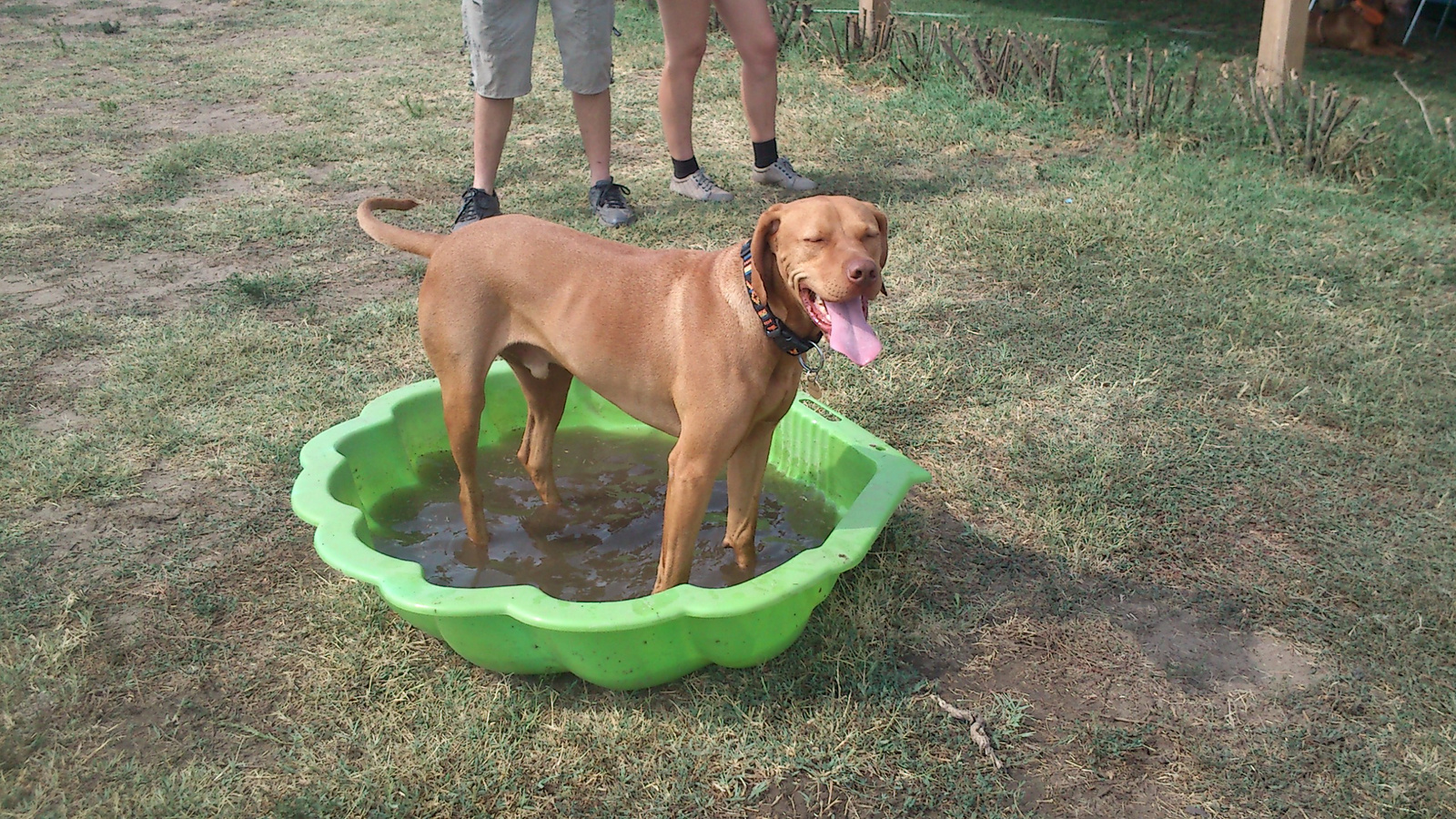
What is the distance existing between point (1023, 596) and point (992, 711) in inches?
21.5

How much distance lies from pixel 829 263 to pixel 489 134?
3.54 metres

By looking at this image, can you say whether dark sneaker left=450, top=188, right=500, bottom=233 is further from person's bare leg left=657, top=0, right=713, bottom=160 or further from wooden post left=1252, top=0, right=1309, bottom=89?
wooden post left=1252, top=0, right=1309, bottom=89

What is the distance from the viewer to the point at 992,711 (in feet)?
9.23

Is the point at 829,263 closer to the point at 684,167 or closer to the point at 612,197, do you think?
the point at 612,197

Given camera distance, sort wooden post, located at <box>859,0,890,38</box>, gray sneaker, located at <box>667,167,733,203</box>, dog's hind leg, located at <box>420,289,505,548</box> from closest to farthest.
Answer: dog's hind leg, located at <box>420,289,505,548</box>, gray sneaker, located at <box>667,167,733,203</box>, wooden post, located at <box>859,0,890,38</box>

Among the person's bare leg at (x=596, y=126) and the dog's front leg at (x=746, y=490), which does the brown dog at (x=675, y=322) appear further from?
the person's bare leg at (x=596, y=126)

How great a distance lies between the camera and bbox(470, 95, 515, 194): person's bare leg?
5.54m

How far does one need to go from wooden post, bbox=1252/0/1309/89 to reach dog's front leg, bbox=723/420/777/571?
524 centimetres

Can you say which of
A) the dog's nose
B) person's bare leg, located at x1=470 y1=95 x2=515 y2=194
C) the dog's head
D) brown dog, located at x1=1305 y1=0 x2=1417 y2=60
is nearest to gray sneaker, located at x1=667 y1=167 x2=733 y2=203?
person's bare leg, located at x1=470 y1=95 x2=515 y2=194

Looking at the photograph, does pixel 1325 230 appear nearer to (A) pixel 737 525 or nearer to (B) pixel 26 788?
(A) pixel 737 525

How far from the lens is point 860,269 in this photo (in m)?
2.52

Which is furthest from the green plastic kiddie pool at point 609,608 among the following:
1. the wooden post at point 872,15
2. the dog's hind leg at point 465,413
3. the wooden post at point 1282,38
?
the wooden post at point 872,15

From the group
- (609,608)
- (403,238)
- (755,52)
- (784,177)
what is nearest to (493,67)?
(755,52)

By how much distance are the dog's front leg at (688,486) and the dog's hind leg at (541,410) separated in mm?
711
